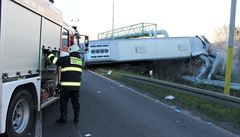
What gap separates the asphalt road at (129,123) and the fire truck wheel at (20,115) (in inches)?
20.1

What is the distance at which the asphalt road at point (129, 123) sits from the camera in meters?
8.36

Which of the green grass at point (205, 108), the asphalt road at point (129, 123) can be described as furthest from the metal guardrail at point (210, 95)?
the asphalt road at point (129, 123)

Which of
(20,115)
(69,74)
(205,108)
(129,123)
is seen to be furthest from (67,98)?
(205,108)

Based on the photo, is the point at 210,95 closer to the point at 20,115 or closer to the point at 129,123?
the point at 129,123

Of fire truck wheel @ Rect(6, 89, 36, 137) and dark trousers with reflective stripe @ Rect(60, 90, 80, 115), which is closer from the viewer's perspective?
fire truck wheel @ Rect(6, 89, 36, 137)

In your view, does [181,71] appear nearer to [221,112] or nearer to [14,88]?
[221,112]

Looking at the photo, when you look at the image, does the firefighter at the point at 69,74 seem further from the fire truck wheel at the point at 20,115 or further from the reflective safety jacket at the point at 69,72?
the fire truck wheel at the point at 20,115

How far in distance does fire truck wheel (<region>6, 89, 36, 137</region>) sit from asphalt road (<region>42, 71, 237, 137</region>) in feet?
1.68

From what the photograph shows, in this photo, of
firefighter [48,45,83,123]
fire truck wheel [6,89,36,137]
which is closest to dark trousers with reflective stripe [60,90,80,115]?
firefighter [48,45,83,123]

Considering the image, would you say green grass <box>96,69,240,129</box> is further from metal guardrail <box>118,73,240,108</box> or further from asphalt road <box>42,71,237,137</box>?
asphalt road <box>42,71,237,137</box>

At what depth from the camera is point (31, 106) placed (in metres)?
7.80

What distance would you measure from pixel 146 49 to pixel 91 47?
3.77m

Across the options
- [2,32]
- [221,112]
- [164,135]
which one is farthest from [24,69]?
[221,112]

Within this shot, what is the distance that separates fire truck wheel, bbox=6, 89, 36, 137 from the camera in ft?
21.9
